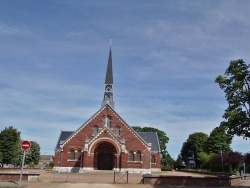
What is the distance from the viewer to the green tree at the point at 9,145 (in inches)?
2413

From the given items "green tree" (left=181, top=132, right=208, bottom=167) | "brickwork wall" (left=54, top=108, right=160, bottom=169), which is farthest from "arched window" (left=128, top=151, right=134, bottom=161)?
"green tree" (left=181, top=132, right=208, bottom=167)

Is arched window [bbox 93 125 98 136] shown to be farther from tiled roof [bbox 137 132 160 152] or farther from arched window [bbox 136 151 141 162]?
tiled roof [bbox 137 132 160 152]

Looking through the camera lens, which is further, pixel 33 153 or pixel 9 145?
pixel 33 153

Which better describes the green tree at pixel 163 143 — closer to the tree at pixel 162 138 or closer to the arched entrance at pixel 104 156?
the tree at pixel 162 138

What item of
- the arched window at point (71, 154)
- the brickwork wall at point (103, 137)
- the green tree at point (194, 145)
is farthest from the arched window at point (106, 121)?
the green tree at point (194, 145)

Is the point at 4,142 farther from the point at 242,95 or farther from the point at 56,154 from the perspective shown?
the point at 242,95

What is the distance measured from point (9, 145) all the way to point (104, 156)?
79.7ft

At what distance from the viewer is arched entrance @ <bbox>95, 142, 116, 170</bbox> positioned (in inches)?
1948

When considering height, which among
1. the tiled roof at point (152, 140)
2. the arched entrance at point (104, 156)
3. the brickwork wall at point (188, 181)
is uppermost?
the tiled roof at point (152, 140)

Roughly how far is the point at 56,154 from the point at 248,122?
38.7 m

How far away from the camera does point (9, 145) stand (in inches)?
2422

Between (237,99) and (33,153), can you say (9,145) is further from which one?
(237,99)

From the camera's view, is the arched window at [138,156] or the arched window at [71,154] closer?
the arched window at [138,156]

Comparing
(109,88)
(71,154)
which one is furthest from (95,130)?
(109,88)
